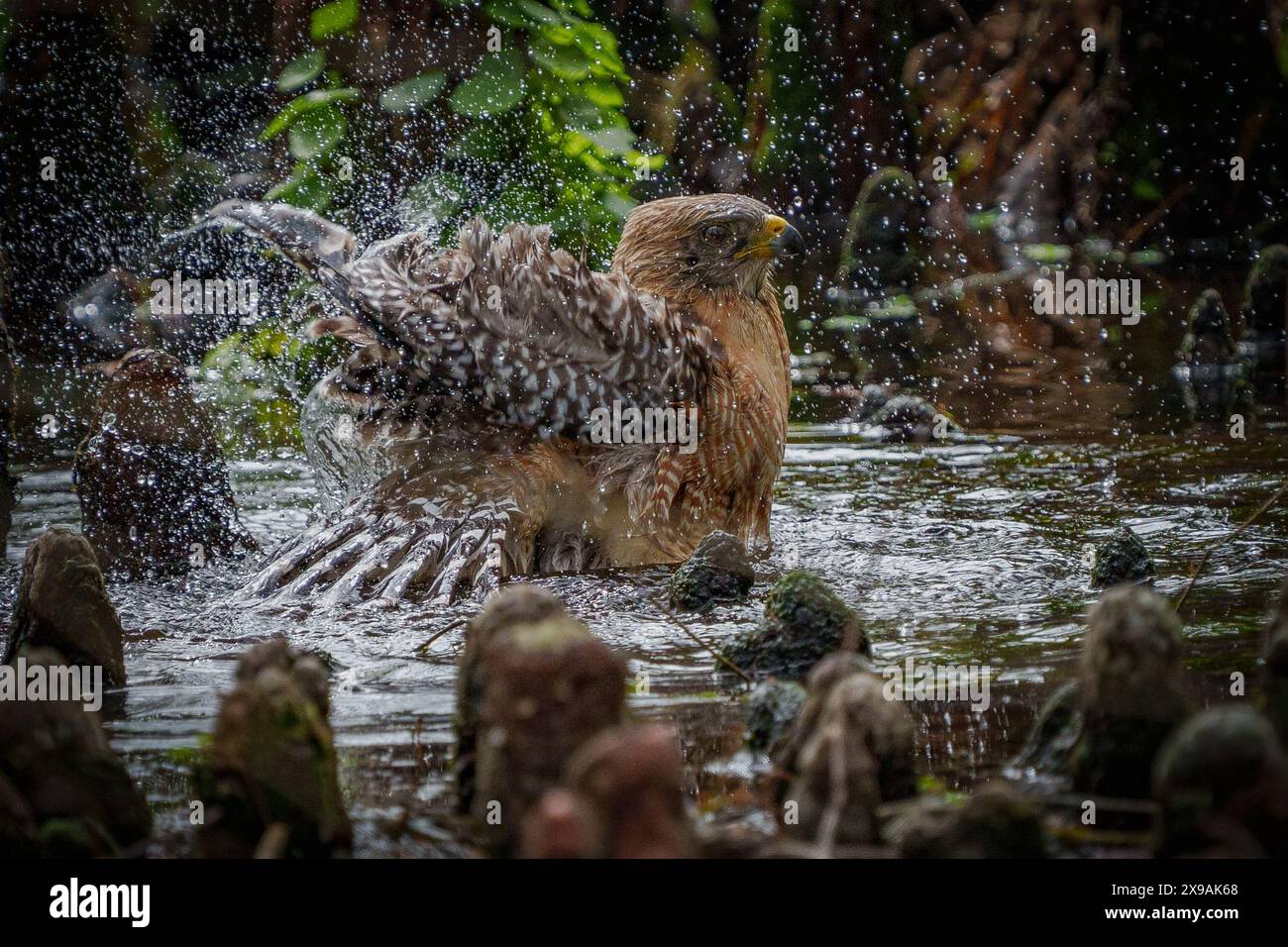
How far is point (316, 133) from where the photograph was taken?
8523mm

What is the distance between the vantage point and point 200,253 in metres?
10.6

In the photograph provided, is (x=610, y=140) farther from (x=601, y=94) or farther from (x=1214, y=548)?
(x=1214, y=548)

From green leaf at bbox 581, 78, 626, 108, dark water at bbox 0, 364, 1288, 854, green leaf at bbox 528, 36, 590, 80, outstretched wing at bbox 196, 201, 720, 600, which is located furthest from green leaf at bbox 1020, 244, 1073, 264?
outstretched wing at bbox 196, 201, 720, 600

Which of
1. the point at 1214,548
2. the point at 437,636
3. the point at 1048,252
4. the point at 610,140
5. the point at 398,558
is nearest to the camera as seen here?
the point at 437,636

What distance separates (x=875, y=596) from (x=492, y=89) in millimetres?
4455

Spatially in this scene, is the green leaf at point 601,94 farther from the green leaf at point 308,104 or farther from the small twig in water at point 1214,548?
the small twig in water at point 1214,548

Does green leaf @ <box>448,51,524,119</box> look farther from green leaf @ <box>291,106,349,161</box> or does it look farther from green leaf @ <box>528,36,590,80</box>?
green leaf @ <box>291,106,349,161</box>

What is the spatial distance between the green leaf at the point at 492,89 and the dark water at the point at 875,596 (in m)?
2.20

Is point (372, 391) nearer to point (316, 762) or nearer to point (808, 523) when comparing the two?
point (808, 523)

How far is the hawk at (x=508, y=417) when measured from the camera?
534 cm

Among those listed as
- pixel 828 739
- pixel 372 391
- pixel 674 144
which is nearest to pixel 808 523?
pixel 372 391

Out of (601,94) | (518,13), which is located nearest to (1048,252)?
(601,94)
